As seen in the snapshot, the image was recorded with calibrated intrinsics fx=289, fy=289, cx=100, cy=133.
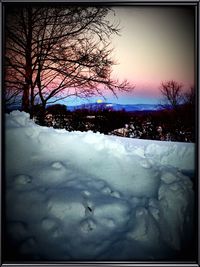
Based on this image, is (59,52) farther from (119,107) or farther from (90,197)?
(90,197)

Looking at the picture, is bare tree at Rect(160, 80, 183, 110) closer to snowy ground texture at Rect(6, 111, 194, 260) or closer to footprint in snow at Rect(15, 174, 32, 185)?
snowy ground texture at Rect(6, 111, 194, 260)

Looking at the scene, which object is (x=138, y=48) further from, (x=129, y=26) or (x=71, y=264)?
(x=71, y=264)

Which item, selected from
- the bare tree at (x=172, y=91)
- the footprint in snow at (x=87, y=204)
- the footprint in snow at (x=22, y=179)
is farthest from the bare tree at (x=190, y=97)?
the footprint in snow at (x=22, y=179)

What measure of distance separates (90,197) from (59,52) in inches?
49.5

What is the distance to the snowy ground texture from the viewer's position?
7.91 feet

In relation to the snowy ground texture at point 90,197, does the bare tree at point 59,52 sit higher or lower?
higher

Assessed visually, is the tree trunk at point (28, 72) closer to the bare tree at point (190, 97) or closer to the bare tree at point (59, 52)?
the bare tree at point (59, 52)

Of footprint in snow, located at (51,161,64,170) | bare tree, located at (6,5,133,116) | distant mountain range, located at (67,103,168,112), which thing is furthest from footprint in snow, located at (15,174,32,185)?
distant mountain range, located at (67,103,168,112)

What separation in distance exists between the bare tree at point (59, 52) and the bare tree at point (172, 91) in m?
0.32

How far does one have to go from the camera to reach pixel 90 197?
2.42m

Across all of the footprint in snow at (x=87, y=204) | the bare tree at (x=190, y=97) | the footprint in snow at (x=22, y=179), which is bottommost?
the footprint in snow at (x=87, y=204)

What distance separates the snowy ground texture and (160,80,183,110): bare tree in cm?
39

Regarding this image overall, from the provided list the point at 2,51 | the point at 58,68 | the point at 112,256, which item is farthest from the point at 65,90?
the point at 112,256

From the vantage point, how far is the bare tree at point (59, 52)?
2.43 metres
